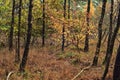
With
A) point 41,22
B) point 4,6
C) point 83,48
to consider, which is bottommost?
point 83,48

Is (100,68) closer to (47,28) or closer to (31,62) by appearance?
(31,62)

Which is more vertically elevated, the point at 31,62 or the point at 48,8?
the point at 48,8

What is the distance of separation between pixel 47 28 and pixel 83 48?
675 cm

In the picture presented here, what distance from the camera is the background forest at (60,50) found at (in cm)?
1595

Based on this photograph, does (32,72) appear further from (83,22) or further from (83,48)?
(83,48)

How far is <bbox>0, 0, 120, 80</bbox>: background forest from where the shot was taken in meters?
16.0

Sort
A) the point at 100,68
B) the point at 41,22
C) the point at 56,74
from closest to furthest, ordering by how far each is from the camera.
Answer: the point at 56,74, the point at 100,68, the point at 41,22

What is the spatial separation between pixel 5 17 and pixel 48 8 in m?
5.22

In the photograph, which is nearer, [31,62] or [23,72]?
[23,72]

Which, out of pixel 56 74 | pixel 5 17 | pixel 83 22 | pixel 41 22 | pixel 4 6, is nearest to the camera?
pixel 56 74

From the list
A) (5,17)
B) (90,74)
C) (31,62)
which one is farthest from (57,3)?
(90,74)

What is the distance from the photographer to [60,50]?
30.7 metres

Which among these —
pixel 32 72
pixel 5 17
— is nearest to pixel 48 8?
pixel 5 17

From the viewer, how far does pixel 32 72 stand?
1684 cm
